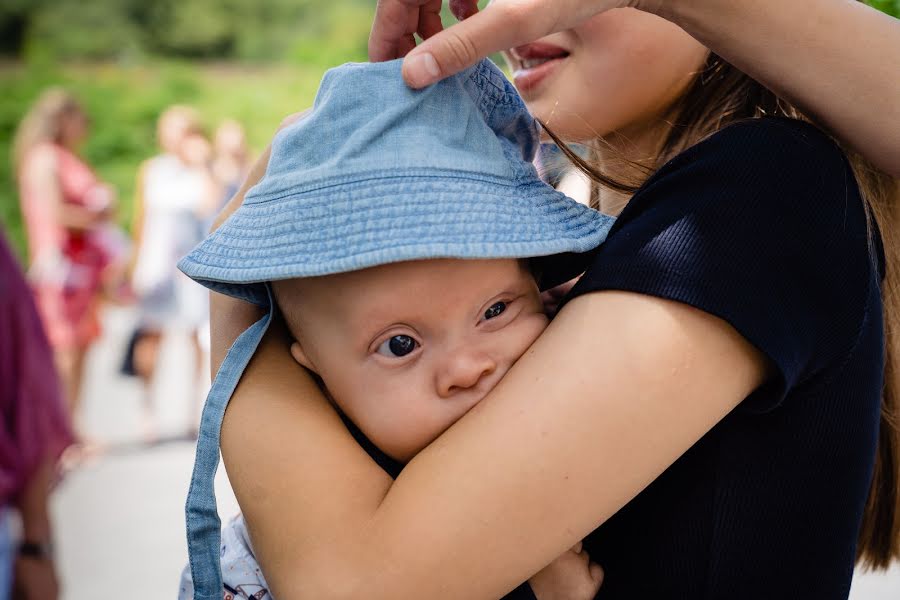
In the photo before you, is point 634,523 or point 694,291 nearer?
point 694,291

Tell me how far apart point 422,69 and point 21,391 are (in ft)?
6.81

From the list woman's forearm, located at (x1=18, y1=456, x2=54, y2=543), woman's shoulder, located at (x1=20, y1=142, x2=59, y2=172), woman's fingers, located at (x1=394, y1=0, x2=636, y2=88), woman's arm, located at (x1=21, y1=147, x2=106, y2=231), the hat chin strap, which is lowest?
woman's arm, located at (x1=21, y1=147, x2=106, y2=231)

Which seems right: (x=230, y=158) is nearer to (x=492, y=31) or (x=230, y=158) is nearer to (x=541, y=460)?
(x=492, y=31)

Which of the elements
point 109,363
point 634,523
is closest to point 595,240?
point 634,523

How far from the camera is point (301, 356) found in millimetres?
1401

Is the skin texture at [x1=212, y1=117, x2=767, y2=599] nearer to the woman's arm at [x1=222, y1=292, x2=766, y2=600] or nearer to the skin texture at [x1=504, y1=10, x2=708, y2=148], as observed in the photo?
the woman's arm at [x1=222, y1=292, x2=766, y2=600]

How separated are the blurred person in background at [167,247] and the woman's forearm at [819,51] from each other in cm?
626

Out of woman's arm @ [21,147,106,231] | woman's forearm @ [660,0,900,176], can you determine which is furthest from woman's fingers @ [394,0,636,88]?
woman's arm @ [21,147,106,231]

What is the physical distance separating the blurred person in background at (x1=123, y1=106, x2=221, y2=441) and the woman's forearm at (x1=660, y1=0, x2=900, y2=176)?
6256 mm

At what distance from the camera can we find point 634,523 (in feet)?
4.24

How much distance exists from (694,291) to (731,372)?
0.11m

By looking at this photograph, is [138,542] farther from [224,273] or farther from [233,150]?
[233,150]

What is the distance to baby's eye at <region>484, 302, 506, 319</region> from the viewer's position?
1.31 m

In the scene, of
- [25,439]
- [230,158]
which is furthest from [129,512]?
[230,158]
